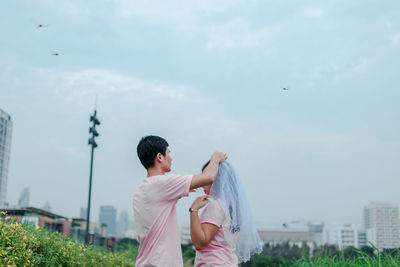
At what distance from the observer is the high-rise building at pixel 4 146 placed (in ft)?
348

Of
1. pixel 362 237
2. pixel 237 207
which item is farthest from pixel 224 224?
pixel 362 237

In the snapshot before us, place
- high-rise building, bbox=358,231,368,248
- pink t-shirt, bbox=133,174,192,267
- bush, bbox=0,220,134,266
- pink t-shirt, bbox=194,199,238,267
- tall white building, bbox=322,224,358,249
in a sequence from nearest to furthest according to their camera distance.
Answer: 1. pink t-shirt, bbox=133,174,192,267
2. pink t-shirt, bbox=194,199,238,267
3. bush, bbox=0,220,134,266
4. tall white building, bbox=322,224,358,249
5. high-rise building, bbox=358,231,368,248

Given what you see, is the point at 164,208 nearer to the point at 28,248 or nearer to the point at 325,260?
the point at 28,248

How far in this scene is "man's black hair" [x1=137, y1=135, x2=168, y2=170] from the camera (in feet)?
9.04

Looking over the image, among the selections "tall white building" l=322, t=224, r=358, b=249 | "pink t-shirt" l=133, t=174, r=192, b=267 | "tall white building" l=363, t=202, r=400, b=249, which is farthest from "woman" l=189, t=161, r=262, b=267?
"tall white building" l=363, t=202, r=400, b=249

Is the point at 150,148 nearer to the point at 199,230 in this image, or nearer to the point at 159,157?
the point at 159,157

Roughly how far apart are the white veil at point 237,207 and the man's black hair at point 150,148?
0.46 m

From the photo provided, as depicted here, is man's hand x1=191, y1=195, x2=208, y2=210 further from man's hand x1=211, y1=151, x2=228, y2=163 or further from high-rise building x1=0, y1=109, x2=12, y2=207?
high-rise building x1=0, y1=109, x2=12, y2=207

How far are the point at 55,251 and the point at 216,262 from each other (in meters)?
3.26

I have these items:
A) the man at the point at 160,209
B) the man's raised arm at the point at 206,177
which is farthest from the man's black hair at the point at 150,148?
the man's raised arm at the point at 206,177

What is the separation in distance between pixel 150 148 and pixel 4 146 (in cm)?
11698

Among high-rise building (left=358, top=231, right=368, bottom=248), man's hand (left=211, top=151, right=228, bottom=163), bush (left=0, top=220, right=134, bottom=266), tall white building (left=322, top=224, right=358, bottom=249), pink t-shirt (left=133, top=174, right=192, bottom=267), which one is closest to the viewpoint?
pink t-shirt (left=133, top=174, right=192, bottom=267)

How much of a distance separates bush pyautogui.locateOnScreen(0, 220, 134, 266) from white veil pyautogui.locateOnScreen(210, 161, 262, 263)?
223 cm

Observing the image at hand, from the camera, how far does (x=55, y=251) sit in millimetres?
5316
